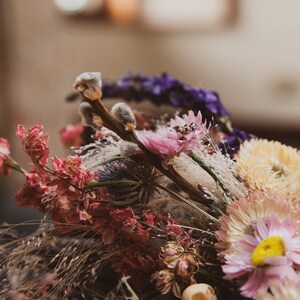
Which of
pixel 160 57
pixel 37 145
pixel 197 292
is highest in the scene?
pixel 37 145

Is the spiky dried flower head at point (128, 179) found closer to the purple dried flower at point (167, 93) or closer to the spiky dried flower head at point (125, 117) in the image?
the spiky dried flower head at point (125, 117)

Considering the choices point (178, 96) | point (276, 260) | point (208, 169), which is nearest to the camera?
point (276, 260)

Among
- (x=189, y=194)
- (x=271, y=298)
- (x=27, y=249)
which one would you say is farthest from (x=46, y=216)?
(x=271, y=298)

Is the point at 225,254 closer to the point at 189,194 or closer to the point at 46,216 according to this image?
the point at 189,194

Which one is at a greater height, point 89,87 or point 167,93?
point 89,87

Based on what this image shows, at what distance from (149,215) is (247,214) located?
0.09 meters

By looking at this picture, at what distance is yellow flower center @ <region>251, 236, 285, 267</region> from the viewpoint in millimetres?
502

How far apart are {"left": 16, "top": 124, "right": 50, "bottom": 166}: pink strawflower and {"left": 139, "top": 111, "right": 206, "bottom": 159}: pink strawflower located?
91 millimetres

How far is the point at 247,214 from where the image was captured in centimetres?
54

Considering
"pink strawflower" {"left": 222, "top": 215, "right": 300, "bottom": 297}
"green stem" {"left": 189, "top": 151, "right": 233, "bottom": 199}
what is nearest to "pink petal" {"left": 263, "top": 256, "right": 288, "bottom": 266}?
"pink strawflower" {"left": 222, "top": 215, "right": 300, "bottom": 297}

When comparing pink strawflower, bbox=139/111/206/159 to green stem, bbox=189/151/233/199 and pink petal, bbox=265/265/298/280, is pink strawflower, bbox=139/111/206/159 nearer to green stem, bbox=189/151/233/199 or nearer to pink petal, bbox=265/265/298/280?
green stem, bbox=189/151/233/199

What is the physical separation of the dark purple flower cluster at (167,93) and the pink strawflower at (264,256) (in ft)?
0.79

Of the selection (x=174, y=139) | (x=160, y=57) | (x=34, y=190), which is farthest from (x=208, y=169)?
(x=160, y=57)

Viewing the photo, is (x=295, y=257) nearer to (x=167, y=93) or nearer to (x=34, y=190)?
(x=34, y=190)
